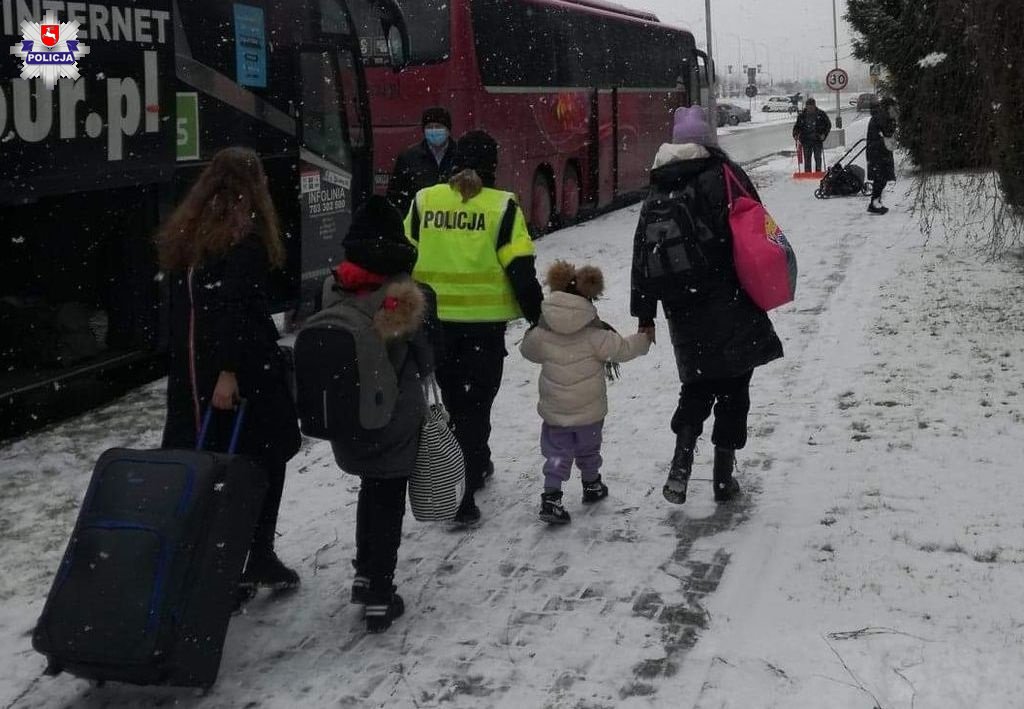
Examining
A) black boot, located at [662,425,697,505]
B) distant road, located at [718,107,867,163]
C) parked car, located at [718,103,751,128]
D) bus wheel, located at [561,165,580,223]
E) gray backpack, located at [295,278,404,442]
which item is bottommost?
black boot, located at [662,425,697,505]

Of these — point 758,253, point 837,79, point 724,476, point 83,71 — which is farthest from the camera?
point 837,79

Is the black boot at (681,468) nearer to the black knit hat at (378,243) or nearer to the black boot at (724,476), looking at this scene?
the black boot at (724,476)

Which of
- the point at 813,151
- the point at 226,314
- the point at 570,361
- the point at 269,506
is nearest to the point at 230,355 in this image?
the point at 226,314

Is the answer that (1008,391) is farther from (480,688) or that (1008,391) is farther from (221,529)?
(221,529)

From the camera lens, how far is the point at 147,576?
378 cm

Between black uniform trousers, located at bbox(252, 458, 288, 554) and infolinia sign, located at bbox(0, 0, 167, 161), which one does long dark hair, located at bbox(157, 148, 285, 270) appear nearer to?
black uniform trousers, located at bbox(252, 458, 288, 554)

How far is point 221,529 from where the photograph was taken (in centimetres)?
398

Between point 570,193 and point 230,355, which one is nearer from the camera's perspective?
point 230,355

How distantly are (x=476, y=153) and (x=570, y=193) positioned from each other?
44.5 feet

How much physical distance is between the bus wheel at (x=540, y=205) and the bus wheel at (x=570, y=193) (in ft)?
1.99

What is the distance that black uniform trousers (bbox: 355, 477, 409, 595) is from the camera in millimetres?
4539

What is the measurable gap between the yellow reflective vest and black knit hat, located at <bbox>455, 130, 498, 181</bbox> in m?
0.11

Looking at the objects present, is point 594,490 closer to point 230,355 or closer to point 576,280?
point 576,280

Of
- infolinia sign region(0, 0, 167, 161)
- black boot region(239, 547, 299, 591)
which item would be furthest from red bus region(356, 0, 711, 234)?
black boot region(239, 547, 299, 591)
